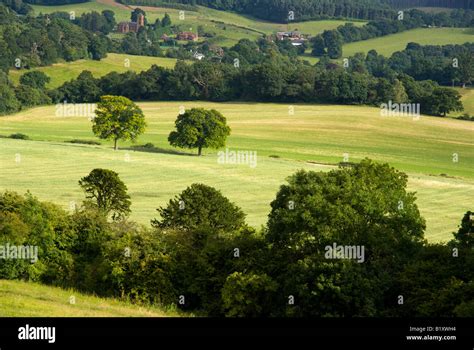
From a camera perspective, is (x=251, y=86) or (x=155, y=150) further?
(x=251, y=86)

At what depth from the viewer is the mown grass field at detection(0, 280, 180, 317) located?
90.7 ft

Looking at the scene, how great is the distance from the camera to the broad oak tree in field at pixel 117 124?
11512cm

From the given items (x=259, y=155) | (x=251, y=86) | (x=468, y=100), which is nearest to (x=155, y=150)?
(x=259, y=155)

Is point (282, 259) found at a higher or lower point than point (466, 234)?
lower

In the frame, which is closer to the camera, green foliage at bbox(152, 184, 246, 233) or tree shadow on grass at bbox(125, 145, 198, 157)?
green foliage at bbox(152, 184, 246, 233)

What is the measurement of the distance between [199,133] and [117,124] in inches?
432

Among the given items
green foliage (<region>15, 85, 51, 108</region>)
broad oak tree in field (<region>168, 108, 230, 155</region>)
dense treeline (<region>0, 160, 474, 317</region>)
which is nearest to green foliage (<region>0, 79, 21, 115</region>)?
green foliage (<region>15, 85, 51, 108</region>)

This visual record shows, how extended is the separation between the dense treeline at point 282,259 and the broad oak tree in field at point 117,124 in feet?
222

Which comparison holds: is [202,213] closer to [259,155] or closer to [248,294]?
[248,294]

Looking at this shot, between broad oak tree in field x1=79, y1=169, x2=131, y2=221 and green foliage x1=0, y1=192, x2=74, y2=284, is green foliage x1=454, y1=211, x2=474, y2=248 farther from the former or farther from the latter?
broad oak tree in field x1=79, y1=169, x2=131, y2=221

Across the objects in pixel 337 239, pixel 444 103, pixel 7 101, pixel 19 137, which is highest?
pixel 444 103

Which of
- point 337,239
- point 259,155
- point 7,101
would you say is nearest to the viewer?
point 337,239

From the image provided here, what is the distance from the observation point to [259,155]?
11150cm

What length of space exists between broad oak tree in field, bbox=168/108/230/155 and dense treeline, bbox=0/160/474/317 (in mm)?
63997
